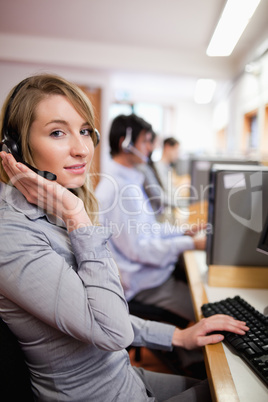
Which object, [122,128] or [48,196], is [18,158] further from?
[122,128]

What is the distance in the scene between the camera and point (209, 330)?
84 centimetres

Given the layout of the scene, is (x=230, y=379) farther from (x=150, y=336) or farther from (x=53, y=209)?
(x=53, y=209)

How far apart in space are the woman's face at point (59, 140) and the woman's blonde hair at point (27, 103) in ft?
0.04

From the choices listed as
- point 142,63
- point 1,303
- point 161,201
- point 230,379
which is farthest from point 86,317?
point 142,63

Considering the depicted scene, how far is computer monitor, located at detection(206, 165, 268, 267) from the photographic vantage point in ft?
3.72

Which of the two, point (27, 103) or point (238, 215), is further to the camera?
point (238, 215)

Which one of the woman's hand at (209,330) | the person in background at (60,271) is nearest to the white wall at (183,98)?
the person in background at (60,271)

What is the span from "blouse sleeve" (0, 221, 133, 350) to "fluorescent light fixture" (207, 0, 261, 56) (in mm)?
2343

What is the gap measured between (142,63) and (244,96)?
1669 mm

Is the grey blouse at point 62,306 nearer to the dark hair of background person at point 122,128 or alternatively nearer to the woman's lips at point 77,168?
the woman's lips at point 77,168

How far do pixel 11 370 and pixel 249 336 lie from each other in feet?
1.88

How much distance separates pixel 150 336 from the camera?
91cm

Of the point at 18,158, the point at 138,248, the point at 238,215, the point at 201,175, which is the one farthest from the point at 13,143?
the point at 201,175

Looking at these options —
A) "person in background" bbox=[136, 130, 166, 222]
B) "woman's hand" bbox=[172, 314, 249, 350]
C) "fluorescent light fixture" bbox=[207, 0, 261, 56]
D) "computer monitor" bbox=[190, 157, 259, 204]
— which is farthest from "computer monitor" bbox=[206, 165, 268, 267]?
"fluorescent light fixture" bbox=[207, 0, 261, 56]
